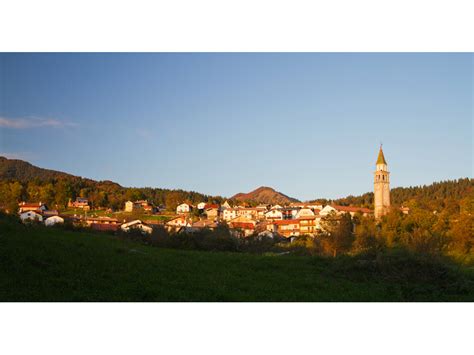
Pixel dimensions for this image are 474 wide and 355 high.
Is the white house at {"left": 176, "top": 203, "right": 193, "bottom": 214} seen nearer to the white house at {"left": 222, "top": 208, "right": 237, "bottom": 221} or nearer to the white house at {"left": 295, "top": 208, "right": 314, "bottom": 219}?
the white house at {"left": 222, "top": 208, "right": 237, "bottom": 221}

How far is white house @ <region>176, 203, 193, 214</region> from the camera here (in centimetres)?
4708

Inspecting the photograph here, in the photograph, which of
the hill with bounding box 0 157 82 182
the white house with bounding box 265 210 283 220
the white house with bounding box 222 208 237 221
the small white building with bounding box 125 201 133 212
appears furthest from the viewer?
the white house with bounding box 265 210 283 220

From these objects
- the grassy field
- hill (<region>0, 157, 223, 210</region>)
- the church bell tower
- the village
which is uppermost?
the church bell tower

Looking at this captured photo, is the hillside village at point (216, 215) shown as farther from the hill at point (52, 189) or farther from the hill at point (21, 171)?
the hill at point (21, 171)

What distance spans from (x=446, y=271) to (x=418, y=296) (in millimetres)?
1726

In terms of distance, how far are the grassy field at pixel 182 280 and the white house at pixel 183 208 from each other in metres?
35.4

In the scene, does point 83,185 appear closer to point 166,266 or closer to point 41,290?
point 166,266

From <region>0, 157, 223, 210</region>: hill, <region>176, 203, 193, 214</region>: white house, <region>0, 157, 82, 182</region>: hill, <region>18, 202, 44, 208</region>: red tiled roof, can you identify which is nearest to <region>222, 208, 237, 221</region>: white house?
<region>176, 203, 193, 214</region>: white house

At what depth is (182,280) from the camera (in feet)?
29.2

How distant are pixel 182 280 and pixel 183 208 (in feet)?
128

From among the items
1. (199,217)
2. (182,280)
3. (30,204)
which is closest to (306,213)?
(199,217)

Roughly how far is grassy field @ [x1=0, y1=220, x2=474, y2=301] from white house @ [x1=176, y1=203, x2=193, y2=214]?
35.4 meters

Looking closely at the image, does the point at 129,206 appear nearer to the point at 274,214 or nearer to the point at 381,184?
the point at 274,214

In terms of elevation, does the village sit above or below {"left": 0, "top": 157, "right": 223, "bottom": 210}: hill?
below
